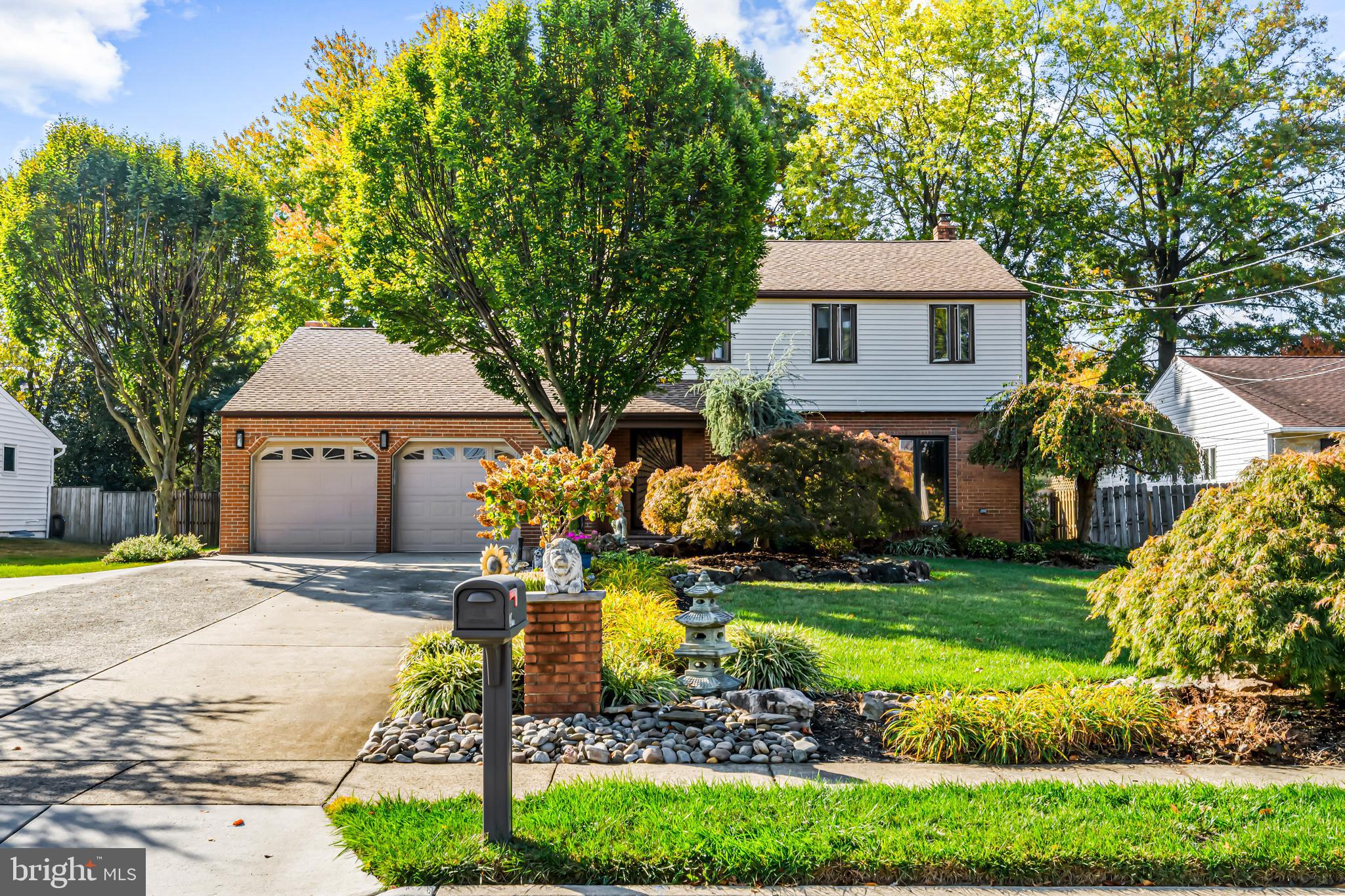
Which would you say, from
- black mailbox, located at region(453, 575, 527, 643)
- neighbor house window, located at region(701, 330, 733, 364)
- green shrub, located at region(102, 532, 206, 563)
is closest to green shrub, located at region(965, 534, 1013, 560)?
neighbor house window, located at region(701, 330, 733, 364)

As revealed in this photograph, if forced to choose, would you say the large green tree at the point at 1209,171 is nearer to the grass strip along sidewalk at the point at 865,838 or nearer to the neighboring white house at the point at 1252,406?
the neighboring white house at the point at 1252,406

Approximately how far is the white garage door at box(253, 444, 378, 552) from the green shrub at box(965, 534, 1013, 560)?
1237 cm

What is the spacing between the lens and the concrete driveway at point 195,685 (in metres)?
5.07

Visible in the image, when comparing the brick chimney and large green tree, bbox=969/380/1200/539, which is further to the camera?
the brick chimney

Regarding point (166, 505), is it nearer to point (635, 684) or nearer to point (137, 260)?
point (137, 260)

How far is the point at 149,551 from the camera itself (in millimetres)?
16766

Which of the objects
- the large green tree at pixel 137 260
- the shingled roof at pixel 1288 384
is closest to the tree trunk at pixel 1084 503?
the shingled roof at pixel 1288 384

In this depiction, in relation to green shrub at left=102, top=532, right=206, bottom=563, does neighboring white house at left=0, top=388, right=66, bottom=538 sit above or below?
above

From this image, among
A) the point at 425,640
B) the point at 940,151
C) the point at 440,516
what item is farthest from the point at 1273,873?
the point at 940,151

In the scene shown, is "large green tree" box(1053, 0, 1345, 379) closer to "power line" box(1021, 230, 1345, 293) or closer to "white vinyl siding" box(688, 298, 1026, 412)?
"power line" box(1021, 230, 1345, 293)

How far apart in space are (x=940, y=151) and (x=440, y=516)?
20.6 metres

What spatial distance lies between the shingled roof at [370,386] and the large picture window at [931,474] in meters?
5.22

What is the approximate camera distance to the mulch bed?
18.0 feet

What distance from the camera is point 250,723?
6.10 metres
